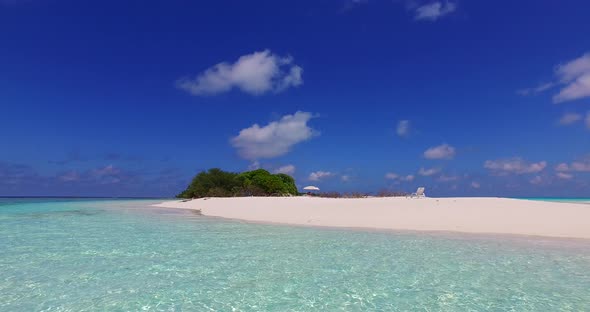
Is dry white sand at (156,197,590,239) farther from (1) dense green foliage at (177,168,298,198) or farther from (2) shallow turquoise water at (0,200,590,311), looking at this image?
(1) dense green foliage at (177,168,298,198)

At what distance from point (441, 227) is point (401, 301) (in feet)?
37.2

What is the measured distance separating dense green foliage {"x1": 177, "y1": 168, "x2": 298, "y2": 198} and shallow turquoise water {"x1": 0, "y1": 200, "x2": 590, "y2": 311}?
42.4 metres

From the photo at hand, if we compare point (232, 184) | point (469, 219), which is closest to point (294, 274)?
point (469, 219)

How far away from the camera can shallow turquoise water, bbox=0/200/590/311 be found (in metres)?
6.14

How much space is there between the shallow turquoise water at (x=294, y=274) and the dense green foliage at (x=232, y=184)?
4244 centimetres

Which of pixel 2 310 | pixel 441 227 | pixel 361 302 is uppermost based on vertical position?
pixel 441 227

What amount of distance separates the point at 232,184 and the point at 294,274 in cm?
5204

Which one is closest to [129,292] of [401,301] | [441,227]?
[401,301]

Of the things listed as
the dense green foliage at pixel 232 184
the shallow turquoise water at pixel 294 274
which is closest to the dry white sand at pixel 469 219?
the shallow turquoise water at pixel 294 274

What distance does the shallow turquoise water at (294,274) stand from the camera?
614 centimetres

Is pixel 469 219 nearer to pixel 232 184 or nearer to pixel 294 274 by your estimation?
pixel 294 274

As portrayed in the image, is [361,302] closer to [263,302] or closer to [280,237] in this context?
[263,302]

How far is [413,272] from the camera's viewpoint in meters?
8.25

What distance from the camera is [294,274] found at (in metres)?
8.03
